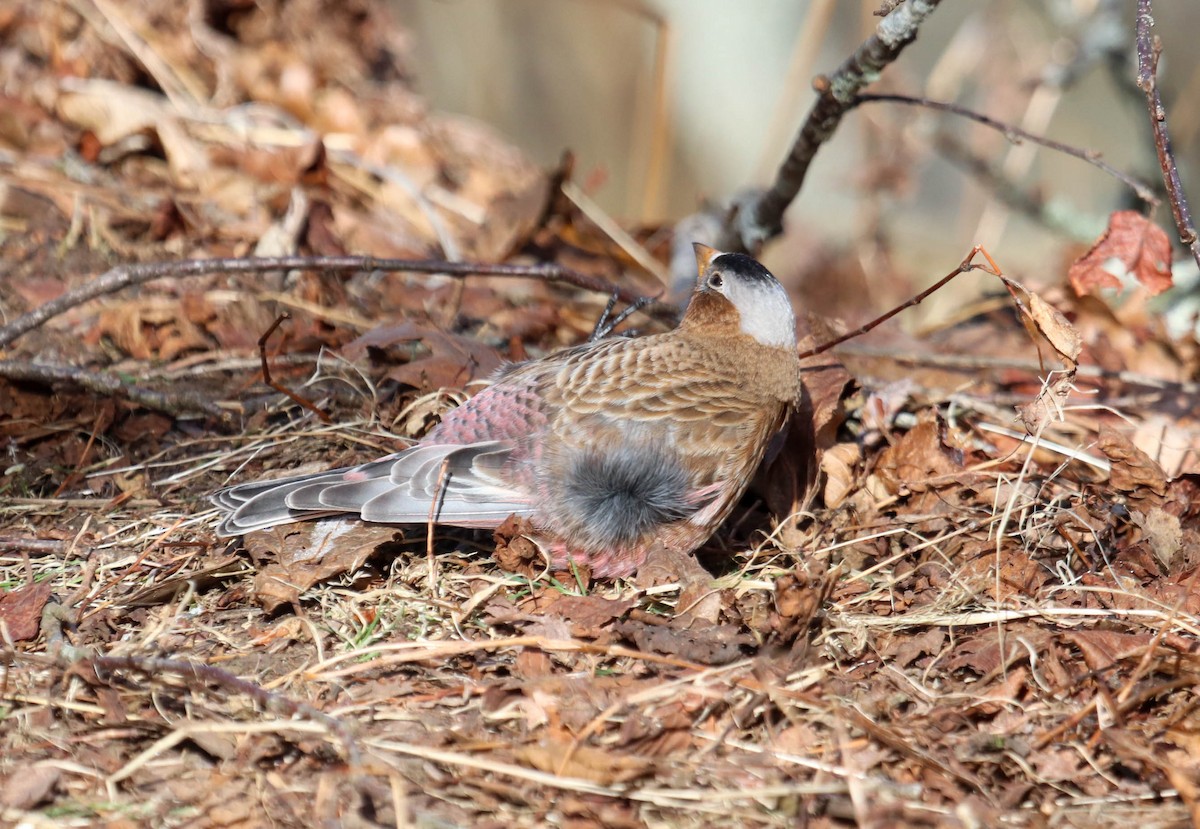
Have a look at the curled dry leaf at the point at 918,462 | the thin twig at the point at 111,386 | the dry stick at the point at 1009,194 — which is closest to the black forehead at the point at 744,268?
the curled dry leaf at the point at 918,462

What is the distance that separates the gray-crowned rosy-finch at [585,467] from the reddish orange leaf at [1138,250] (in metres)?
1.27

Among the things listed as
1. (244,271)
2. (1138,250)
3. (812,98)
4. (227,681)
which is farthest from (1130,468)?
(812,98)

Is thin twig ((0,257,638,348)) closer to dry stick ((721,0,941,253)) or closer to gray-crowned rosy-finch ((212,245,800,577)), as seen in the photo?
gray-crowned rosy-finch ((212,245,800,577))

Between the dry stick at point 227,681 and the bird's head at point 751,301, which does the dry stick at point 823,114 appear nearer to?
the bird's head at point 751,301

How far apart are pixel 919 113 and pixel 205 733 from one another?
6739 millimetres

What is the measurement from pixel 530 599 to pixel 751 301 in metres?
1.23

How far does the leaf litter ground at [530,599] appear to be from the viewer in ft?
7.89

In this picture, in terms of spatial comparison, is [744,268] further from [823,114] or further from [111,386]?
[111,386]

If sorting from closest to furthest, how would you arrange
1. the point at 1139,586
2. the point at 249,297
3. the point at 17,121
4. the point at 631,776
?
the point at 631,776 → the point at 1139,586 → the point at 249,297 → the point at 17,121

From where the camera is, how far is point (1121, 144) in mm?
9023

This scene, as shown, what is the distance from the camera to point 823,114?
406 centimetres

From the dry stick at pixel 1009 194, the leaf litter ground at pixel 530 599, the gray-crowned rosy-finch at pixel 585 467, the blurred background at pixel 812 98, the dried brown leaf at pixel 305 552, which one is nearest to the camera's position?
→ the leaf litter ground at pixel 530 599

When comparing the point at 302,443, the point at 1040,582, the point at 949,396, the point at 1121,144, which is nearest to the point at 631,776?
the point at 1040,582

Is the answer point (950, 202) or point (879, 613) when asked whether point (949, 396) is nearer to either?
point (879, 613)
